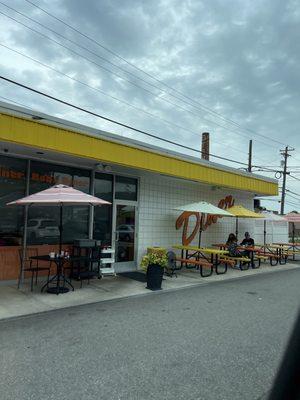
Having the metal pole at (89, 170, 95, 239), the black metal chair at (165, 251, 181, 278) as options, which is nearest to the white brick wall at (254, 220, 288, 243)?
the black metal chair at (165, 251, 181, 278)

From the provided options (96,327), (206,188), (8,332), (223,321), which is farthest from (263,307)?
(206,188)

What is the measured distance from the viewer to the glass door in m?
12.9

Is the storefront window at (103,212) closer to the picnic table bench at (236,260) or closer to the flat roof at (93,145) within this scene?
the flat roof at (93,145)

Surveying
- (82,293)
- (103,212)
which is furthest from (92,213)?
(82,293)

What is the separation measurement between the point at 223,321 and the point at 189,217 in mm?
8876

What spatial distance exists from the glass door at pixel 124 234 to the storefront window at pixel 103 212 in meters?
0.26

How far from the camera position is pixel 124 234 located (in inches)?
520

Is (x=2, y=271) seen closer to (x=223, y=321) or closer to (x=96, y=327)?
(x=96, y=327)

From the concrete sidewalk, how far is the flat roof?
327 centimetres

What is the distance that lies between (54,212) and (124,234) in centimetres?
285

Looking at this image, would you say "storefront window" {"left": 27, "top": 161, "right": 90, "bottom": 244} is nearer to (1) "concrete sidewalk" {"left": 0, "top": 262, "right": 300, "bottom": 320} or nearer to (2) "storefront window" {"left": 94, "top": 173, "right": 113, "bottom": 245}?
(2) "storefront window" {"left": 94, "top": 173, "right": 113, "bottom": 245}

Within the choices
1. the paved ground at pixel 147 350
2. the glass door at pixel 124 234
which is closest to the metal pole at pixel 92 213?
the glass door at pixel 124 234

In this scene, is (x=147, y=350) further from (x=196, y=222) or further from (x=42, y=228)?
(x=196, y=222)

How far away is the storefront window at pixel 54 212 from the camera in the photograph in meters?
10.7
